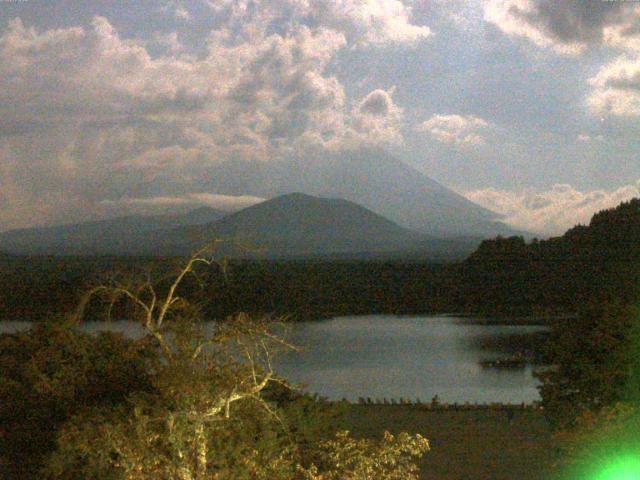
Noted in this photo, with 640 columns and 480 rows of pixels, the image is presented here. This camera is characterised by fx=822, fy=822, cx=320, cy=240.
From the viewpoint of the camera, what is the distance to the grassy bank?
13836 mm

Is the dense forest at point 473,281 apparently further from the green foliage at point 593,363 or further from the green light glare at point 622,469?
the green light glare at point 622,469

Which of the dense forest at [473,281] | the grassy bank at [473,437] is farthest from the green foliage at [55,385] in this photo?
the dense forest at [473,281]

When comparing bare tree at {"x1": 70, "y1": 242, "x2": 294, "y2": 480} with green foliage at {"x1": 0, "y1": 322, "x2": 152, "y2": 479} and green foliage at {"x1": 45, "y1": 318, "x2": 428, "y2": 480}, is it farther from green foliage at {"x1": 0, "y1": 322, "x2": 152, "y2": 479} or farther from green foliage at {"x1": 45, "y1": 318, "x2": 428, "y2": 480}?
green foliage at {"x1": 0, "y1": 322, "x2": 152, "y2": 479}

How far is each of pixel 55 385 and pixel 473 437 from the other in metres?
9.27

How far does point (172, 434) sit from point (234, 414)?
1.73 m

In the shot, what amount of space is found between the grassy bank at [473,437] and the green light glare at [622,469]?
3781mm

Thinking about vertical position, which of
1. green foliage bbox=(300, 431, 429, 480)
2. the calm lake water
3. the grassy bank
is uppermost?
green foliage bbox=(300, 431, 429, 480)

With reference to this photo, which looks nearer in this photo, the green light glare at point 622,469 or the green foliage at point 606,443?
the green light glare at point 622,469

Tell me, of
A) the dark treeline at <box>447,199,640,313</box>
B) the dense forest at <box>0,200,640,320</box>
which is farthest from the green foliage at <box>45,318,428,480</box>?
the dark treeline at <box>447,199,640,313</box>

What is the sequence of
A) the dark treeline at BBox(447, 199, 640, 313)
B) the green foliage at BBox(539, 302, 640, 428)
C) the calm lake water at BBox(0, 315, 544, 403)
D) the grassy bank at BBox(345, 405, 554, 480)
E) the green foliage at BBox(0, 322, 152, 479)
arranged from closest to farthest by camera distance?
the green foliage at BBox(0, 322, 152, 479)
the green foliage at BBox(539, 302, 640, 428)
the grassy bank at BBox(345, 405, 554, 480)
the calm lake water at BBox(0, 315, 544, 403)
the dark treeline at BBox(447, 199, 640, 313)

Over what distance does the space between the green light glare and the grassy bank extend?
378 cm

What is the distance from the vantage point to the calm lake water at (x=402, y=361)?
3182 centimetres

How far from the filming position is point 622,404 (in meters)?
9.70

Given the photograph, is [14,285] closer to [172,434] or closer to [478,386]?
[478,386]
